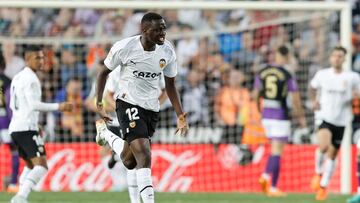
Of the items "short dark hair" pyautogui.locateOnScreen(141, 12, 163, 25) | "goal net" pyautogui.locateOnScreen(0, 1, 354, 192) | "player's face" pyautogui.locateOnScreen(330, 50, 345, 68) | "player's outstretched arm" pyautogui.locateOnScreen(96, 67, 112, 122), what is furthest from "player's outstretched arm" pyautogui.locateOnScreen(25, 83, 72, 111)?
"player's face" pyautogui.locateOnScreen(330, 50, 345, 68)

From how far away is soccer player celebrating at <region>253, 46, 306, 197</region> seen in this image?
704 inches

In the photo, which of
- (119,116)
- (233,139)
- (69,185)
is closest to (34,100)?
(119,116)

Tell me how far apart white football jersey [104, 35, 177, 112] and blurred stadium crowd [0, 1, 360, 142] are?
8.12m

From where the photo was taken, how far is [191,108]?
824 inches

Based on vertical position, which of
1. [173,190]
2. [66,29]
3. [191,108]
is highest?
[66,29]

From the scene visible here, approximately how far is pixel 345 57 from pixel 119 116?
7.35m

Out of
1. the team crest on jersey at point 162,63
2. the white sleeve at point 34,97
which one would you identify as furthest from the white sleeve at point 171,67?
the white sleeve at point 34,97

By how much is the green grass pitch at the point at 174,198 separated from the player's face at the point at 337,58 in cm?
212

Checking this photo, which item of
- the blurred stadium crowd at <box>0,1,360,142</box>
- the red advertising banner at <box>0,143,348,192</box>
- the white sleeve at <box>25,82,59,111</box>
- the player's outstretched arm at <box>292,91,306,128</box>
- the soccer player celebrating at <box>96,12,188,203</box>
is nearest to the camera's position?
the soccer player celebrating at <box>96,12,188,203</box>

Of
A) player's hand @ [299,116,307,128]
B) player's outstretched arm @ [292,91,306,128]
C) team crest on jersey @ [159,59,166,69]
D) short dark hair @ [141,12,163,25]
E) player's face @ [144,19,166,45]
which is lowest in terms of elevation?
player's hand @ [299,116,307,128]

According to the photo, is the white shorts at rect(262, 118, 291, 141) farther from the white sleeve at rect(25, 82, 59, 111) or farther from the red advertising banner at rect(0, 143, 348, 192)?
the white sleeve at rect(25, 82, 59, 111)

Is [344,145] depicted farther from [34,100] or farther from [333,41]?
[34,100]

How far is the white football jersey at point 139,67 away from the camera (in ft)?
38.6

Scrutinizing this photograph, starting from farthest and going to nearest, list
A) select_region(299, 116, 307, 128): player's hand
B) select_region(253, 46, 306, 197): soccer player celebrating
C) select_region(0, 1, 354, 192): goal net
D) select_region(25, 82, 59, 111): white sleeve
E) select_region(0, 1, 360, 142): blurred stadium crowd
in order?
1. select_region(0, 1, 360, 142): blurred stadium crowd
2. select_region(299, 116, 307, 128): player's hand
3. select_region(0, 1, 354, 192): goal net
4. select_region(253, 46, 306, 197): soccer player celebrating
5. select_region(25, 82, 59, 111): white sleeve
